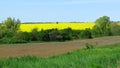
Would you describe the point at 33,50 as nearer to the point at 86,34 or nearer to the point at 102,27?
the point at 86,34

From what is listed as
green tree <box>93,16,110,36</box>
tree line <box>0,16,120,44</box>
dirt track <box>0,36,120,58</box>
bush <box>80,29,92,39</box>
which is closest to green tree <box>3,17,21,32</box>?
tree line <box>0,16,120,44</box>

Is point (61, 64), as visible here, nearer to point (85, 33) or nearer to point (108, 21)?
point (85, 33)

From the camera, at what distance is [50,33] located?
59.0m

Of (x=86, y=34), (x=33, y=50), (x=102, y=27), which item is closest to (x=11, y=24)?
(x=86, y=34)

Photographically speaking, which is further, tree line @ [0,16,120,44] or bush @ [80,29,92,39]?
bush @ [80,29,92,39]

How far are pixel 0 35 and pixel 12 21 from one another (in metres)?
20.8

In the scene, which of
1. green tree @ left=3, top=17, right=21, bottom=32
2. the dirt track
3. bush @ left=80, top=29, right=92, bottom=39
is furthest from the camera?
green tree @ left=3, top=17, right=21, bottom=32

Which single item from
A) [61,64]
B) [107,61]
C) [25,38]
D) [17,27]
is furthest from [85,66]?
[17,27]

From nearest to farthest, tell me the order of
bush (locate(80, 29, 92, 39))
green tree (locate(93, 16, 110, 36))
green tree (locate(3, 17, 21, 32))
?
1. bush (locate(80, 29, 92, 39))
2. green tree (locate(3, 17, 21, 32))
3. green tree (locate(93, 16, 110, 36))

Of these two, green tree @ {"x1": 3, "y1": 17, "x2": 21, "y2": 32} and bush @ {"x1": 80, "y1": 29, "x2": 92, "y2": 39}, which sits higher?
green tree @ {"x1": 3, "y1": 17, "x2": 21, "y2": 32}

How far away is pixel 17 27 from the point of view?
257ft

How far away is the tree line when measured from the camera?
2241 inches

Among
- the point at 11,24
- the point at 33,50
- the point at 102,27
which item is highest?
the point at 33,50

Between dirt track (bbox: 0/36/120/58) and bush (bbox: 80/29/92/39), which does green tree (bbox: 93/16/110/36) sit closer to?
bush (bbox: 80/29/92/39)
